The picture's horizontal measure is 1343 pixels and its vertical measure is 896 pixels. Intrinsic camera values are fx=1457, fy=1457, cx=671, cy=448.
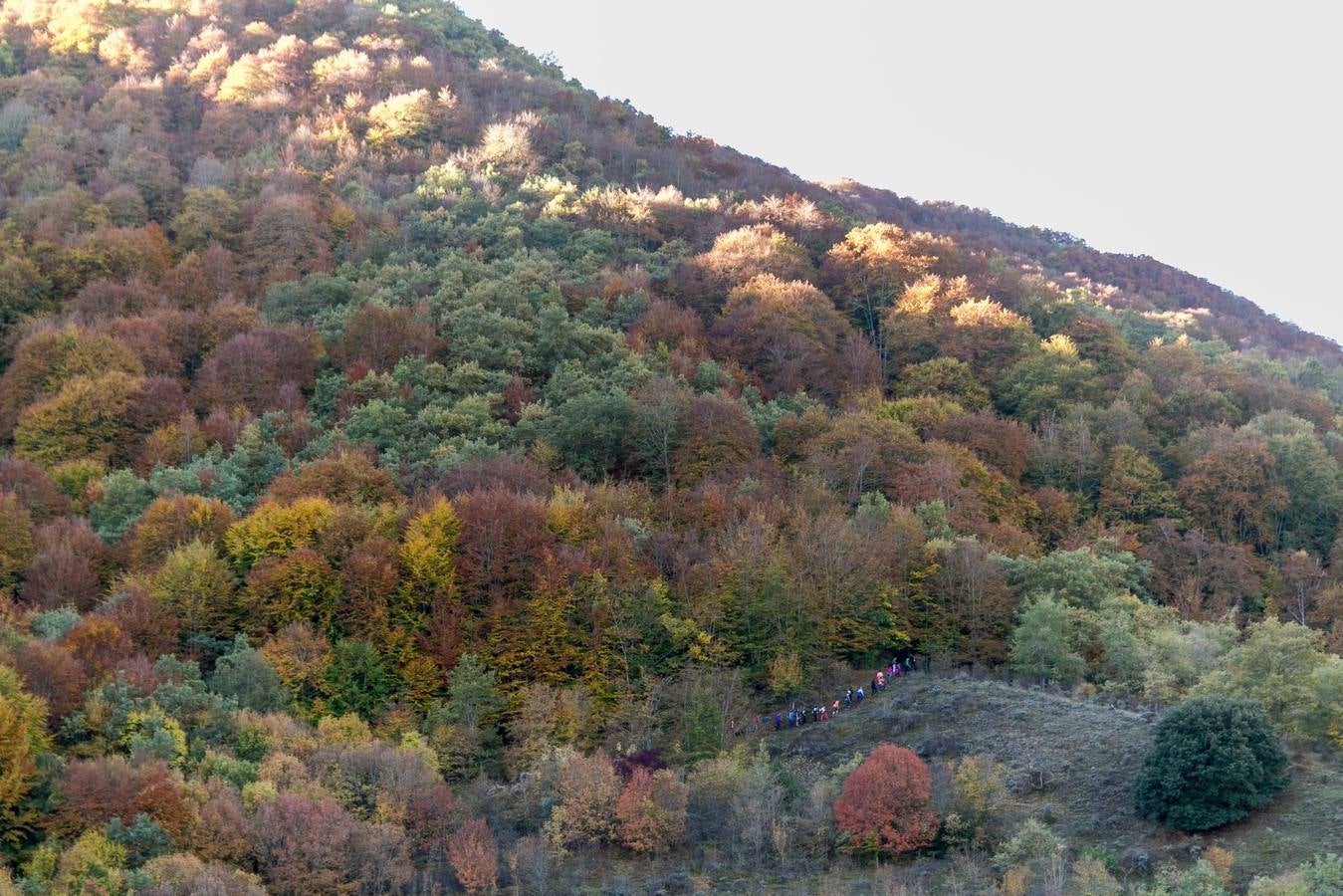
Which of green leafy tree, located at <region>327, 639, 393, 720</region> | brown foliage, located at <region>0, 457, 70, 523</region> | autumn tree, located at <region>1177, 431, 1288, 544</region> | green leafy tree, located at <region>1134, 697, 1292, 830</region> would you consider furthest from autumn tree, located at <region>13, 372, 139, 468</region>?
autumn tree, located at <region>1177, 431, 1288, 544</region>

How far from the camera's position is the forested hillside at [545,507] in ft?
122

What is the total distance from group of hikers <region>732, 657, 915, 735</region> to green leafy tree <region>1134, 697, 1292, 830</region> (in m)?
11.9

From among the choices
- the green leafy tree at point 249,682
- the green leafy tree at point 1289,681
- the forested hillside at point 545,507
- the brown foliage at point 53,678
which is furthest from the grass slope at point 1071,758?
the brown foliage at point 53,678

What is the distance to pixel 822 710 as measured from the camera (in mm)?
46938

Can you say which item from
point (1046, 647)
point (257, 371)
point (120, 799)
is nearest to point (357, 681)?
point (120, 799)

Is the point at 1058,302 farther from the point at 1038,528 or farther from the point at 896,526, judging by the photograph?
the point at 896,526

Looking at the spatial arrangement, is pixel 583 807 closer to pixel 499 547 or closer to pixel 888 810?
pixel 888 810

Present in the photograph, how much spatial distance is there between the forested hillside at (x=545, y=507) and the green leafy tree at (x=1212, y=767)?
337 millimetres

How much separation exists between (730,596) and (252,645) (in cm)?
1587

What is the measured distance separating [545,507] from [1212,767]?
82.5ft

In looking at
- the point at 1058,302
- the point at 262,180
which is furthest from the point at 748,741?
the point at 262,180

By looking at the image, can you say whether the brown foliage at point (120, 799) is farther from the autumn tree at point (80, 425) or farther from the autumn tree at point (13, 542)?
the autumn tree at point (80, 425)

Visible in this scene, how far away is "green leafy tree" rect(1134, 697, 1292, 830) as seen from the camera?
117 ft

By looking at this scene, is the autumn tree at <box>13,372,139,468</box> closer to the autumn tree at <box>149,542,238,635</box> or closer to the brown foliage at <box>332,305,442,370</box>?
the brown foliage at <box>332,305,442,370</box>
